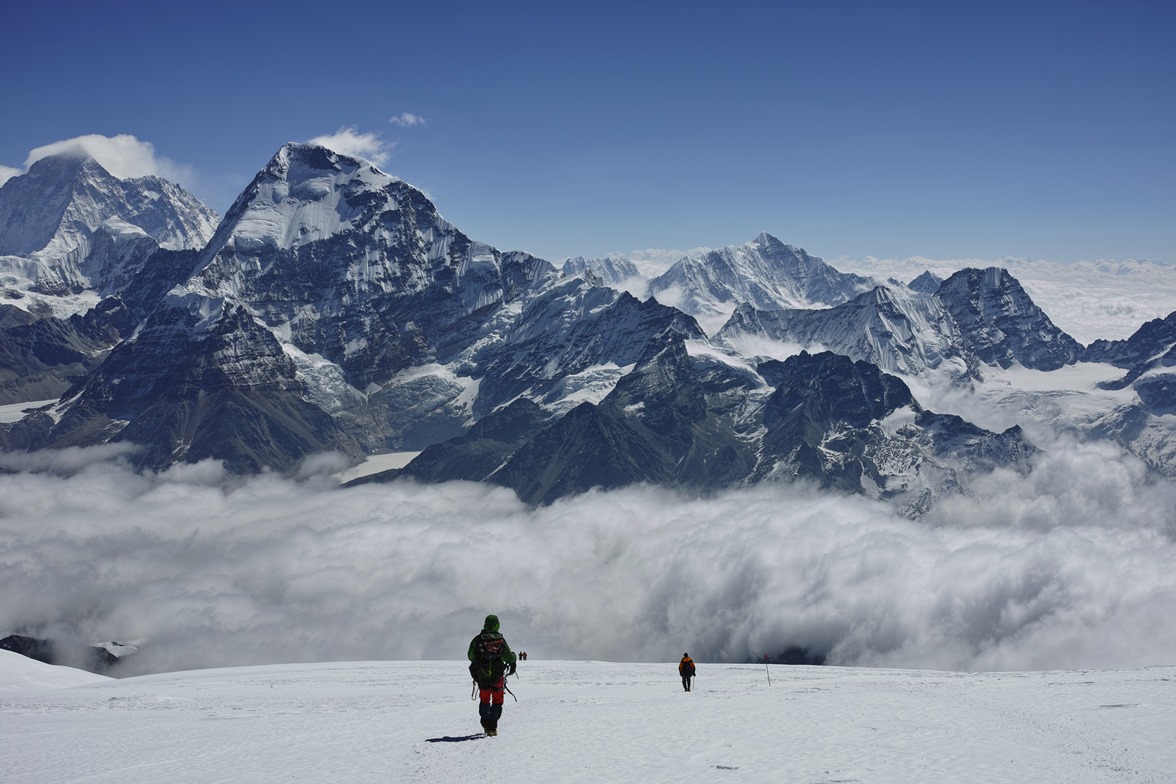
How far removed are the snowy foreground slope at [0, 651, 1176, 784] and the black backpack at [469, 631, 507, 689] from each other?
2399 millimetres

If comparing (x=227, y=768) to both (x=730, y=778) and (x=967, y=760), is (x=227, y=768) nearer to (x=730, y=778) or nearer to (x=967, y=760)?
(x=730, y=778)

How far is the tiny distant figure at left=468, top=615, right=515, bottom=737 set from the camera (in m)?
38.4

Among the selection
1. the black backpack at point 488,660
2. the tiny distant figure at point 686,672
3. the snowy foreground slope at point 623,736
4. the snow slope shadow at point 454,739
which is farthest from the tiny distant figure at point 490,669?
the tiny distant figure at point 686,672

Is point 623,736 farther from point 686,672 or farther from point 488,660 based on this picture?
point 686,672

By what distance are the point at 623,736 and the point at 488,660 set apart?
6.26 m

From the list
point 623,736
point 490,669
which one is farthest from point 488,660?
point 623,736

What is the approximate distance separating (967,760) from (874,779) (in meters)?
4.84

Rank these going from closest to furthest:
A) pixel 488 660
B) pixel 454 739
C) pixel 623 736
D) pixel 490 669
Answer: pixel 623 736
pixel 454 739
pixel 490 669
pixel 488 660

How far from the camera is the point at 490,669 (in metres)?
38.4

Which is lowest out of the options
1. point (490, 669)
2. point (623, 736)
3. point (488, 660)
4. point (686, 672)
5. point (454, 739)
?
point (686, 672)

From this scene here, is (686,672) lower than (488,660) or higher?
lower

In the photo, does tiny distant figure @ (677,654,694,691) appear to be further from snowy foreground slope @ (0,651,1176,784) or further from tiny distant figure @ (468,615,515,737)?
tiny distant figure @ (468,615,515,737)

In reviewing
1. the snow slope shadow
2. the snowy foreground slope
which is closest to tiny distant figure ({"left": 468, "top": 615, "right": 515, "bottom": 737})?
the snow slope shadow

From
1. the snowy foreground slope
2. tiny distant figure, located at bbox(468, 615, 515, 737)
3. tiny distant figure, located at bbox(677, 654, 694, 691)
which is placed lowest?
tiny distant figure, located at bbox(677, 654, 694, 691)
